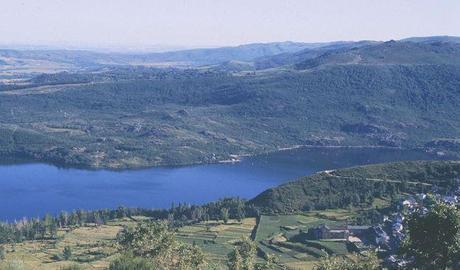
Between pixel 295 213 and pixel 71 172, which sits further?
pixel 71 172

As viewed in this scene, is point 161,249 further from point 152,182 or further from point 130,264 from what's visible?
point 152,182

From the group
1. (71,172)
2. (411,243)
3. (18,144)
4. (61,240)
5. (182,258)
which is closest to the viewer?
(411,243)

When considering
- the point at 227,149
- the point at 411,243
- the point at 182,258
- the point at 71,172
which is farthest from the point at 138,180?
the point at 411,243

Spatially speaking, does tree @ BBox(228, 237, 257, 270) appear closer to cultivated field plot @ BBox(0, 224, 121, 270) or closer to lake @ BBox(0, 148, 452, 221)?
cultivated field plot @ BBox(0, 224, 121, 270)

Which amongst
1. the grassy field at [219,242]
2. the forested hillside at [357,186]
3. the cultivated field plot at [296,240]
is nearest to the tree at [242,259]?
the cultivated field plot at [296,240]

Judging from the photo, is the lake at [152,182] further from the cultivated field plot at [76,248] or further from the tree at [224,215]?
the tree at [224,215]

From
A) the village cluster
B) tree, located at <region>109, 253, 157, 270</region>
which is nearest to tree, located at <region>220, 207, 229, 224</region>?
the village cluster

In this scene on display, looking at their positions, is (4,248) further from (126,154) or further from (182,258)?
(126,154)
